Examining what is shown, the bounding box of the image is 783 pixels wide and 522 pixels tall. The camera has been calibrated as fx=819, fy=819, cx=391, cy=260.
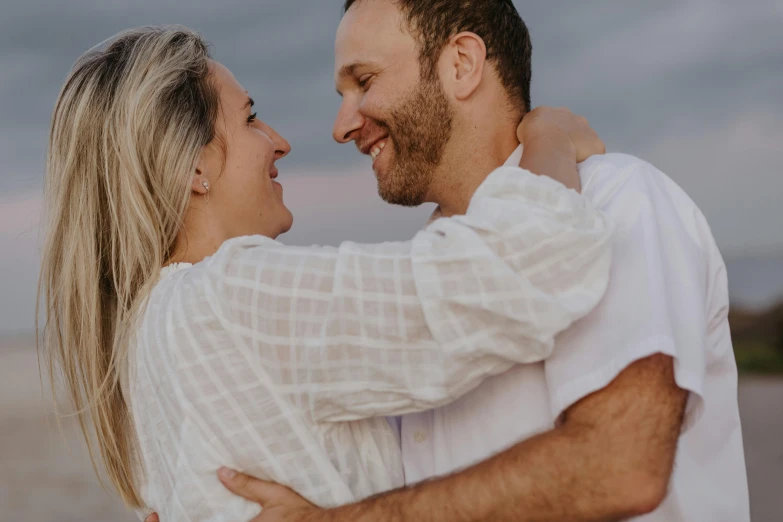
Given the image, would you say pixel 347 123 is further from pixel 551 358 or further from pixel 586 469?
pixel 586 469

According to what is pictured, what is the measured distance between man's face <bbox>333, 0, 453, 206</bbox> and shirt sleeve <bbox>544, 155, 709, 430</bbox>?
34.9 inches

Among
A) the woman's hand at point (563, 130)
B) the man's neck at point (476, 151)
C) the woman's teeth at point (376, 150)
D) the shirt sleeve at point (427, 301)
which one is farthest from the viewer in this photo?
the woman's teeth at point (376, 150)

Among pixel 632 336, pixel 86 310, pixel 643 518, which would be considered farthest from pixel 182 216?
pixel 643 518

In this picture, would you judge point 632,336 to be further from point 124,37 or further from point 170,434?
point 124,37

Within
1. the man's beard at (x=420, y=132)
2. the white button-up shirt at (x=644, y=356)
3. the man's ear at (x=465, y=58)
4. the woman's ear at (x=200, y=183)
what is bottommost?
the white button-up shirt at (x=644, y=356)

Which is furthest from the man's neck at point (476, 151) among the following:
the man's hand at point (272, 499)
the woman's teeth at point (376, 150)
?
the man's hand at point (272, 499)

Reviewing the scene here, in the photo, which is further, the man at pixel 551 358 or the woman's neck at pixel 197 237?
the woman's neck at pixel 197 237

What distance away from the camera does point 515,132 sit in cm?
278

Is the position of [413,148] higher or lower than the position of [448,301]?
higher

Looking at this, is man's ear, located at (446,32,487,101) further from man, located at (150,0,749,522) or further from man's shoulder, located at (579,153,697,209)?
man's shoulder, located at (579,153,697,209)

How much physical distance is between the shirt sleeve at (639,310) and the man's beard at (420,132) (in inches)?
33.6

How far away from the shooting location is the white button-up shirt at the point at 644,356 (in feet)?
5.86

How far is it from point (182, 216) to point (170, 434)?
2.32 ft

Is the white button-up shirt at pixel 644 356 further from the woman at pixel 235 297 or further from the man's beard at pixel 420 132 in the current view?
the man's beard at pixel 420 132
